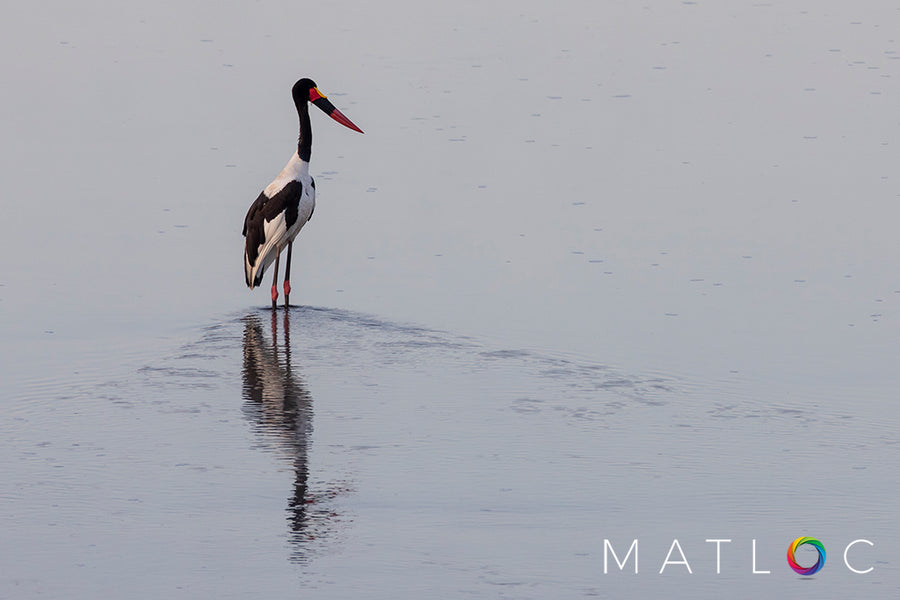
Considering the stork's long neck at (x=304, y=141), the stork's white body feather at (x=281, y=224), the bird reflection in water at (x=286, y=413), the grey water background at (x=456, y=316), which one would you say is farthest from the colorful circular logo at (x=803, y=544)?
the stork's long neck at (x=304, y=141)

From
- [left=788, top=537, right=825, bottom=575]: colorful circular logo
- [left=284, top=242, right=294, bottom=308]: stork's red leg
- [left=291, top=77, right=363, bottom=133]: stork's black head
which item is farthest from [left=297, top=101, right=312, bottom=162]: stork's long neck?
[left=788, top=537, right=825, bottom=575]: colorful circular logo

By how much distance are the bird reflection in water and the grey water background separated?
4cm

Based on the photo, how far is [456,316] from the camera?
1206 centimetres

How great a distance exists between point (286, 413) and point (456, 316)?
2.80 m

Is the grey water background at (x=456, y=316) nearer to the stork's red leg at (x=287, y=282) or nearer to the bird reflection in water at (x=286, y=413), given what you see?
the bird reflection in water at (x=286, y=413)

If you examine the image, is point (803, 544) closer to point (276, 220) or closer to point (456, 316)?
point (456, 316)

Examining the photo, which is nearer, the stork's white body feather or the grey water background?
the grey water background

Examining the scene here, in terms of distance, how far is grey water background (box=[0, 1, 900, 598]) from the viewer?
744 cm

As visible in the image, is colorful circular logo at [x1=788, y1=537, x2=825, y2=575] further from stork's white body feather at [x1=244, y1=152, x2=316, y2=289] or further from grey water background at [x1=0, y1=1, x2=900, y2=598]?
stork's white body feather at [x1=244, y1=152, x2=316, y2=289]

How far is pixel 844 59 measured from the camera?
21.6m

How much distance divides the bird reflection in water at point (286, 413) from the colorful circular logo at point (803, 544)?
7.51 ft

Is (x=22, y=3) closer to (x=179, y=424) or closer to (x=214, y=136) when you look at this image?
(x=214, y=136)

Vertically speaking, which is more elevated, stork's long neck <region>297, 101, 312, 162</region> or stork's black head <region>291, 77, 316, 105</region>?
stork's black head <region>291, 77, 316, 105</region>

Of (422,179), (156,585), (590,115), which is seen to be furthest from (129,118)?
(156,585)
